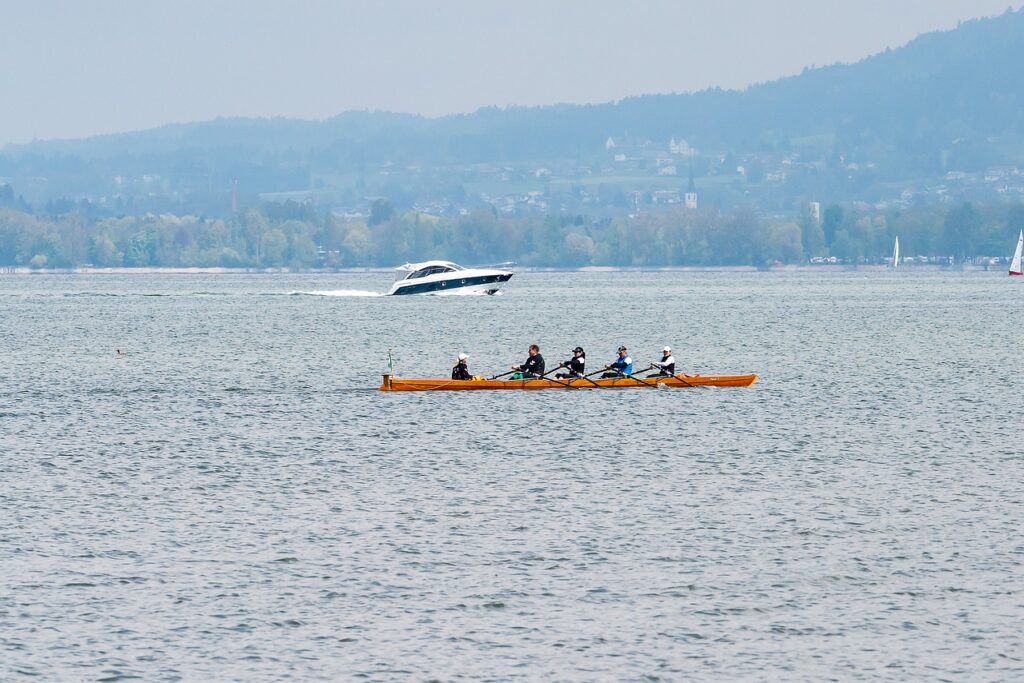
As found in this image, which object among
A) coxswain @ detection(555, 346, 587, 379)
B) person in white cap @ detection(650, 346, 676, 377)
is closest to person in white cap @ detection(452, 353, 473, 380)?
coxswain @ detection(555, 346, 587, 379)

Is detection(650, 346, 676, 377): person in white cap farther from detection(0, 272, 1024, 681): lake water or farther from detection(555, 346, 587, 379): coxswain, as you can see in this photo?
detection(555, 346, 587, 379): coxswain

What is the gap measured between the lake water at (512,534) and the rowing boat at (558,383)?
0.80 meters

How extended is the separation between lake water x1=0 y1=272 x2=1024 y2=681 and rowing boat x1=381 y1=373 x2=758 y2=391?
2.62 ft

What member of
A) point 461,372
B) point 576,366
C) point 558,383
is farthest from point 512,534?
point 576,366

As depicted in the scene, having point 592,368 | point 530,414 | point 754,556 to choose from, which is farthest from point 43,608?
point 592,368

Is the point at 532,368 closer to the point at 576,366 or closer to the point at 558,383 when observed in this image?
the point at 558,383

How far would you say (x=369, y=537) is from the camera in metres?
44.2

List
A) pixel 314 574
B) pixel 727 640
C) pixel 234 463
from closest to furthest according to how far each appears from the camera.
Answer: pixel 727 640 → pixel 314 574 → pixel 234 463

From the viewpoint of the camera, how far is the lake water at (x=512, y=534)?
1326 inches

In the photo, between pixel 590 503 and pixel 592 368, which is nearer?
pixel 590 503

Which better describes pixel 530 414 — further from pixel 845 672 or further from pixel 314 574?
pixel 845 672

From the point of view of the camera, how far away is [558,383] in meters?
78.5

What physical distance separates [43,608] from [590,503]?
1749cm

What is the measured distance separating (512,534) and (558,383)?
34.0 meters
